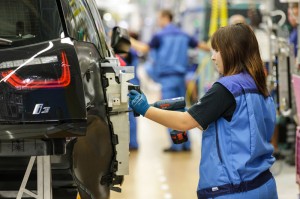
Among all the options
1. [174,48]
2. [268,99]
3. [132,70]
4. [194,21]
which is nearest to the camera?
[268,99]

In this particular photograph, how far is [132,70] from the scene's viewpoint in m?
4.43

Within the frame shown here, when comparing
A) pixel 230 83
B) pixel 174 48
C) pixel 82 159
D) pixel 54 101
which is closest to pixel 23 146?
pixel 54 101

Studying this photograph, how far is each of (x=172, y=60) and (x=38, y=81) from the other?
23.8 ft

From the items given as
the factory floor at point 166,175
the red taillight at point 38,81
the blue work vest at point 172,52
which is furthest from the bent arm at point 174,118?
the blue work vest at point 172,52

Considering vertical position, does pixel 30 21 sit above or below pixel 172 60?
above

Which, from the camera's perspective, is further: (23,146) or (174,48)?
(174,48)

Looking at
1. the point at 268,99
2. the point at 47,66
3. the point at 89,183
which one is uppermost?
the point at 47,66

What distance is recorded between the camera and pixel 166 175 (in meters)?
8.77

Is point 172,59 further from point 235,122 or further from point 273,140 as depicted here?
point 235,122

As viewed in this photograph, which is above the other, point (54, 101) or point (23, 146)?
point (54, 101)

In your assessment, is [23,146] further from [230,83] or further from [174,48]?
[174,48]

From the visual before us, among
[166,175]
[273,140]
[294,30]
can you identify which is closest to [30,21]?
[166,175]

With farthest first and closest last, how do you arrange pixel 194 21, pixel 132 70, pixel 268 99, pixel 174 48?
1. pixel 194 21
2. pixel 174 48
3. pixel 132 70
4. pixel 268 99

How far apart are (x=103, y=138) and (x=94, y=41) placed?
0.73m
